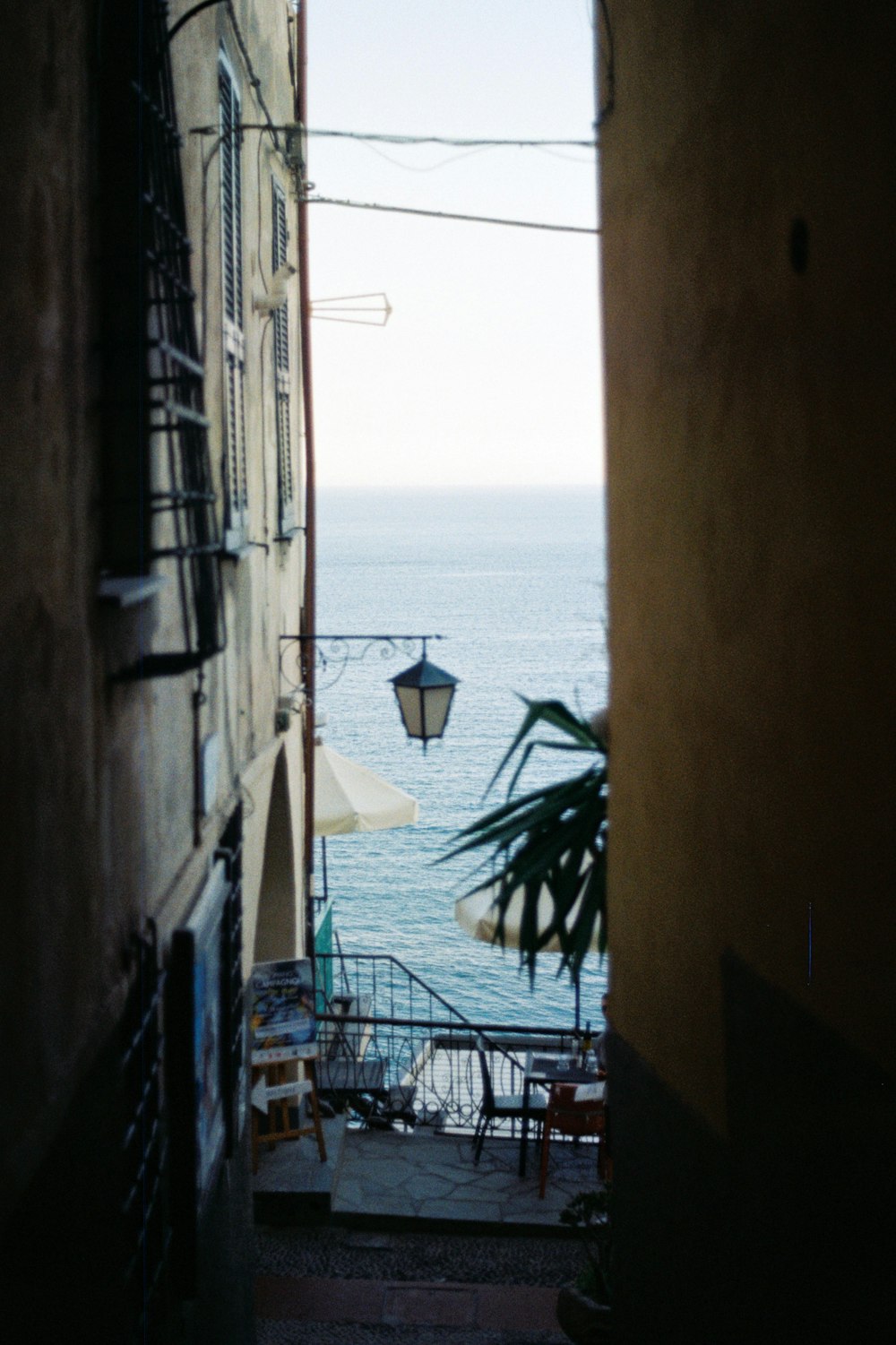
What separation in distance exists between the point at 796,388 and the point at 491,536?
172217 mm

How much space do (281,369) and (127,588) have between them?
625 cm

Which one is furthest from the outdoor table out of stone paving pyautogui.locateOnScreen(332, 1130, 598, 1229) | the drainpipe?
the drainpipe

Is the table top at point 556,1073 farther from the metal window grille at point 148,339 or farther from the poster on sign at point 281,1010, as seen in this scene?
the metal window grille at point 148,339

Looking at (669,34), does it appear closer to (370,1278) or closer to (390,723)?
(370,1278)

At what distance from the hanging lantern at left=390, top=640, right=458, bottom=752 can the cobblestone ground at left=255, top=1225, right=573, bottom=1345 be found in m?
3.55

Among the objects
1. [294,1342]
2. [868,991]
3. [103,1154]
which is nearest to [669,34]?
[868,991]

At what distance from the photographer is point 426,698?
A: 1011 centimetres

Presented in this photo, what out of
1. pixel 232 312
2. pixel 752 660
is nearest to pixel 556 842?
pixel 752 660

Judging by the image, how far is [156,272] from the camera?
4.55m

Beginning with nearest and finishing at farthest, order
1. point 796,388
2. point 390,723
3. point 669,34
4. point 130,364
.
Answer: point 796,388, point 130,364, point 669,34, point 390,723

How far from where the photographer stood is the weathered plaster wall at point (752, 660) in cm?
339

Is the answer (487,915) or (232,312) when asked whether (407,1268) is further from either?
(232,312)

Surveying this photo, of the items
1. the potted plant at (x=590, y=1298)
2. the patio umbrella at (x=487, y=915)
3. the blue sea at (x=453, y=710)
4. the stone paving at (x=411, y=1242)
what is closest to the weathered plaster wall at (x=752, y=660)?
the blue sea at (x=453, y=710)

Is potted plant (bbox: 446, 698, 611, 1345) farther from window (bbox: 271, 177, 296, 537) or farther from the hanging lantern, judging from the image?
window (bbox: 271, 177, 296, 537)
